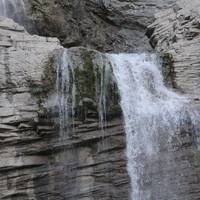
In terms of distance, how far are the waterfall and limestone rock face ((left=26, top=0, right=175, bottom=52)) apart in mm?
376

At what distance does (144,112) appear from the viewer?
424 inches

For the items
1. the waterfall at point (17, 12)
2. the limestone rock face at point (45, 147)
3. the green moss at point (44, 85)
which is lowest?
the limestone rock face at point (45, 147)

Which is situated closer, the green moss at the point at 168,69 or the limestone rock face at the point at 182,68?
the limestone rock face at the point at 182,68

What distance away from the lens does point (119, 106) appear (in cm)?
1062

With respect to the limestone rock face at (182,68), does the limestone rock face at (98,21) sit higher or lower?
higher

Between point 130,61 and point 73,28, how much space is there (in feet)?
18.1

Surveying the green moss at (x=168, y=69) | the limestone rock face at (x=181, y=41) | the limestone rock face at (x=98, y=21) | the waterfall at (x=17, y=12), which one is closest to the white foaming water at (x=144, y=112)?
the green moss at (x=168, y=69)

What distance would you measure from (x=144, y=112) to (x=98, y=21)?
8.71m

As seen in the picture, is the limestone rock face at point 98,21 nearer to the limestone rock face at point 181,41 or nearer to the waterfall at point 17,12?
the waterfall at point 17,12

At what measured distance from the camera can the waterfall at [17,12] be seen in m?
14.3

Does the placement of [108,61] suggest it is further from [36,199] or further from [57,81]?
[36,199]

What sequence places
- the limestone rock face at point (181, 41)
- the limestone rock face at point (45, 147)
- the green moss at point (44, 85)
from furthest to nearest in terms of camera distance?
the limestone rock face at point (181, 41)
the green moss at point (44, 85)
the limestone rock face at point (45, 147)

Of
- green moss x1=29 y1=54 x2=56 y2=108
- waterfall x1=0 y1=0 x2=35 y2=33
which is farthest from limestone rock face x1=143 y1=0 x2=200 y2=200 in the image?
waterfall x1=0 y1=0 x2=35 y2=33

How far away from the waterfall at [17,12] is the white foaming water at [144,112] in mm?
4190
